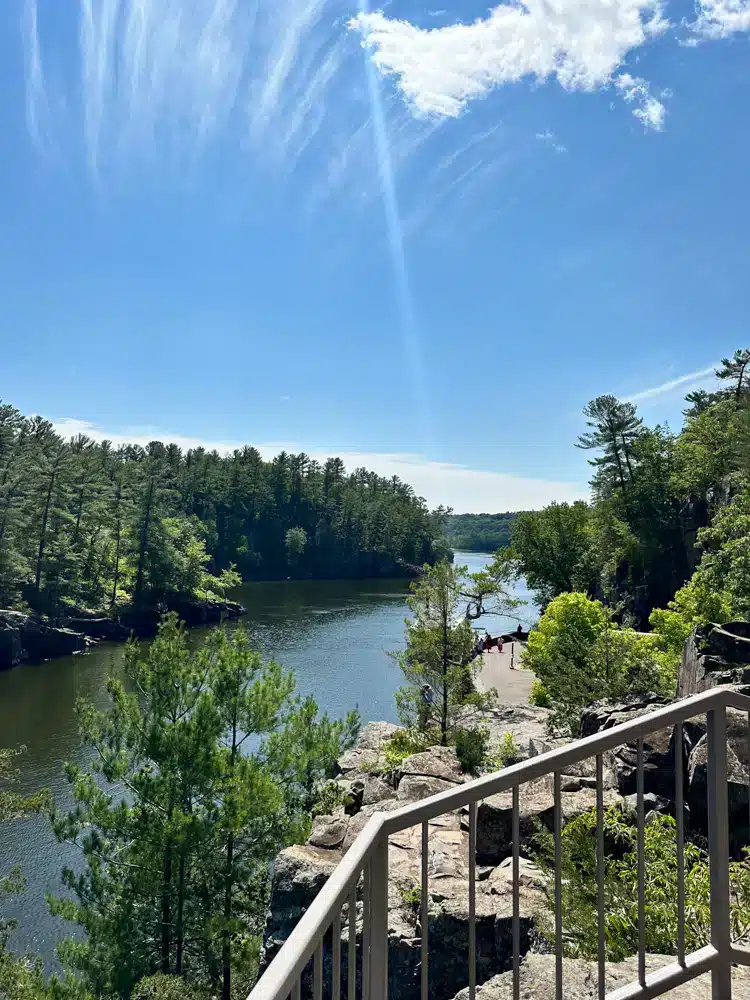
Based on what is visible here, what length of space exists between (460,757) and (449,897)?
5.54 metres

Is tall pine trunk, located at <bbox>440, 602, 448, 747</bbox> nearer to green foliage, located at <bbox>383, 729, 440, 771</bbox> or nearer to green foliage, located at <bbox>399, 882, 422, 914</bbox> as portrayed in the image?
green foliage, located at <bbox>383, 729, 440, 771</bbox>

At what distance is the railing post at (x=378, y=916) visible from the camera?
4.99 feet

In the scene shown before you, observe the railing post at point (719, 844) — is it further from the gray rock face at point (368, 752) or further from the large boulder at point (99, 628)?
the large boulder at point (99, 628)

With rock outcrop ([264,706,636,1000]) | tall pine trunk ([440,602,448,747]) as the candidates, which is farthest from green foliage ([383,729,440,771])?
rock outcrop ([264,706,636,1000])

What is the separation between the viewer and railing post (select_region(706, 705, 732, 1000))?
1.96 m

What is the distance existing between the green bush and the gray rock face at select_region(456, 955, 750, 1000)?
25.0 feet

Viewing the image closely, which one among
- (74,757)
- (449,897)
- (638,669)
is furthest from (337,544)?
(449,897)

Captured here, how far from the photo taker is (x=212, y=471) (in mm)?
77000

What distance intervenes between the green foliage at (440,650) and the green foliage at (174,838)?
12.1ft

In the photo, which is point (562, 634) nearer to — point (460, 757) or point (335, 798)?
point (460, 757)

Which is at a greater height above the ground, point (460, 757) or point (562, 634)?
point (562, 634)

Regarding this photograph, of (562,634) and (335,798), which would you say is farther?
(562,634)

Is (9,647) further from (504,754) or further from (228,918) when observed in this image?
(504,754)

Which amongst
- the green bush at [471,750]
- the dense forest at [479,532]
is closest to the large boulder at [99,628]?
the green bush at [471,750]
